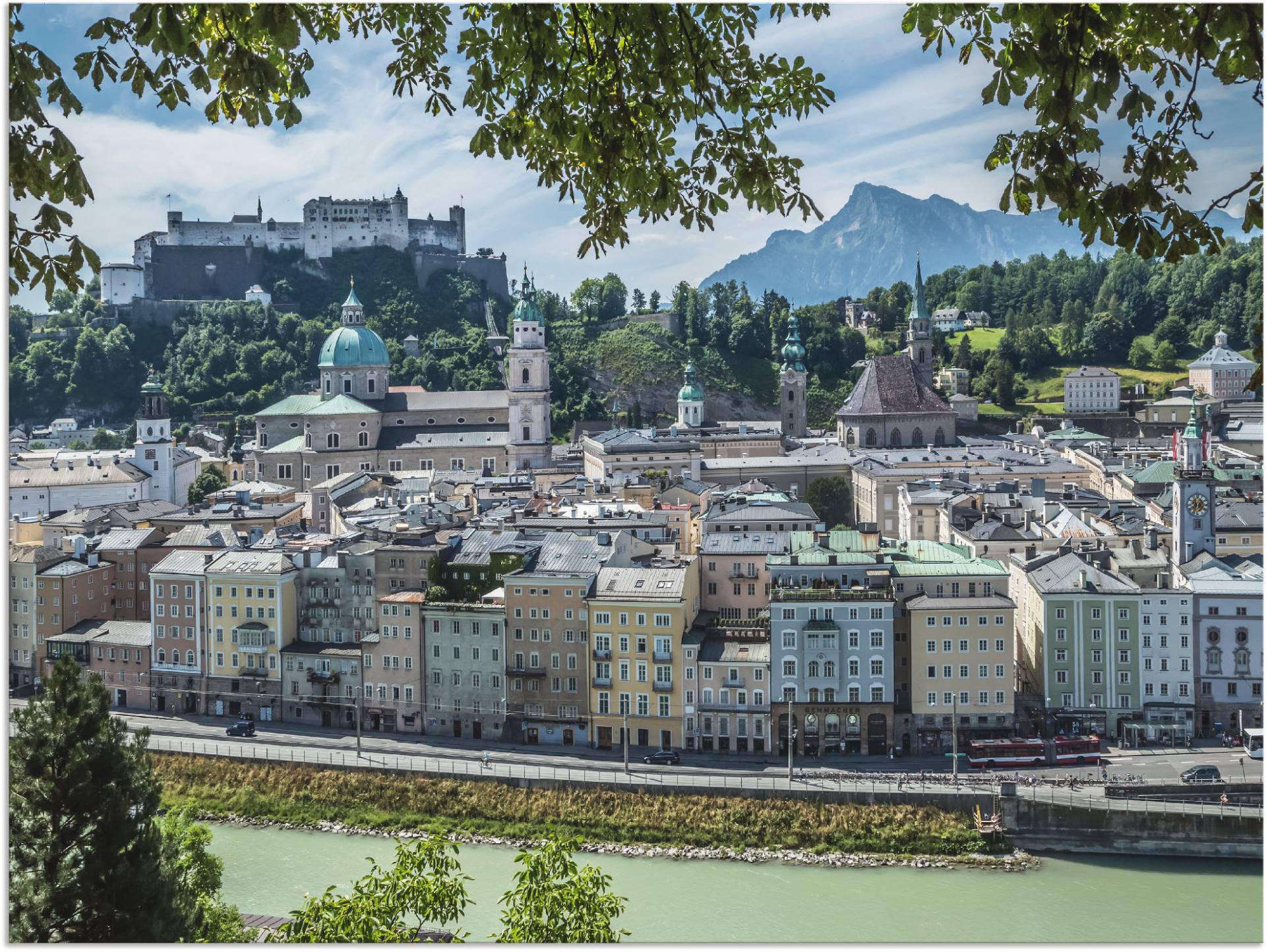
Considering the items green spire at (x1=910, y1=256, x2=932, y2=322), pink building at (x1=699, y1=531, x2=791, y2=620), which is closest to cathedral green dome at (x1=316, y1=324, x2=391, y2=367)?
green spire at (x1=910, y1=256, x2=932, y2=322)

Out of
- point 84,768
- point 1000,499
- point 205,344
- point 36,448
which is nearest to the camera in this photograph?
point 84,768

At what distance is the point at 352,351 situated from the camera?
45.3m

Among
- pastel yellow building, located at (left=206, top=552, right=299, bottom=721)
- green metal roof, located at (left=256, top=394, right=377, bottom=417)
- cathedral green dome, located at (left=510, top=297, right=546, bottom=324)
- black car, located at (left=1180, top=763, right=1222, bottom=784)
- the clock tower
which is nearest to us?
black car, located at (left=1180, top=763, right=1222, bottom=784)

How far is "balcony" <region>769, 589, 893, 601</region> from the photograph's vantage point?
18547mm

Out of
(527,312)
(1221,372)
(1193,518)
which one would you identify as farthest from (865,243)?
(1221,372)

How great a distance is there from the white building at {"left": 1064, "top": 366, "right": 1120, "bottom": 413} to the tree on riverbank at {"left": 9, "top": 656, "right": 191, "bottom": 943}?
46.7 metres

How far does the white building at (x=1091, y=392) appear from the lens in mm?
A: 50281

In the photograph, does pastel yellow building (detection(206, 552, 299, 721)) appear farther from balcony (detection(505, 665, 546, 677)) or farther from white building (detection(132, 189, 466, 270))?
white building (detection(132, 189, 466, 270))

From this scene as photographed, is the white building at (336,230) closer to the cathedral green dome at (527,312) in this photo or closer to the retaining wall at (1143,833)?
the cathedral green dome at (527,312)

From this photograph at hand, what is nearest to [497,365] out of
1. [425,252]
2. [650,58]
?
[425,252]

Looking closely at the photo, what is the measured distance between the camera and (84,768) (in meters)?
7.32

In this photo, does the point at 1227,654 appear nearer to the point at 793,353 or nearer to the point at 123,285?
the point at 793,353

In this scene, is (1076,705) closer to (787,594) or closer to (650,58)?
(787,594)

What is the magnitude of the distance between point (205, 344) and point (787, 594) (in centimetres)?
3835
